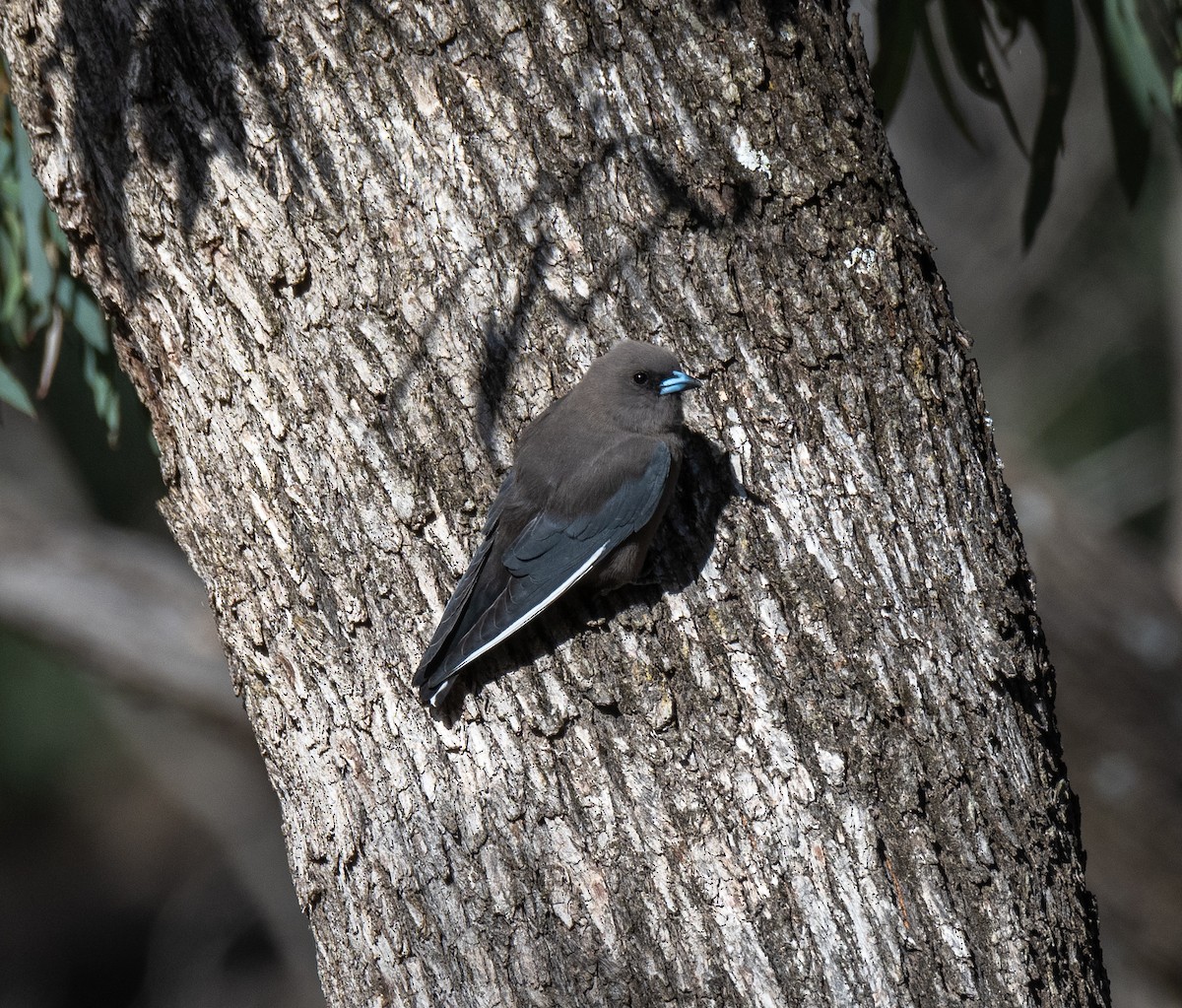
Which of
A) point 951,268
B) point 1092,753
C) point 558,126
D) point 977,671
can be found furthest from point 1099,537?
point 951,268

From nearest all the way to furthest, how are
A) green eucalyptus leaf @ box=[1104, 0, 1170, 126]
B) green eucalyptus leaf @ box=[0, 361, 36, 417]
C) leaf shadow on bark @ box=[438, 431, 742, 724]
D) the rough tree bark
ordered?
the rough tree bark < leaf shadow on bark @ box=[438, 431, 742, 724] < green eucalyptus leaf @ box=[0, 361, 36, 417] < green eucalyptus leaf @ box=[1104, 0, 1170, 126]

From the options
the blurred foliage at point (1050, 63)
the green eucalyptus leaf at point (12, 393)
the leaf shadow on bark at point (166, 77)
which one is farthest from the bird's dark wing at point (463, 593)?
the blurred foliage at point (1050, 63)

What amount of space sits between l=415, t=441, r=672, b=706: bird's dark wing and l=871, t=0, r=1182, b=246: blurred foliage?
5.98ft

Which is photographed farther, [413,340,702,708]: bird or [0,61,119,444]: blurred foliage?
[0,61,119,444]: blurred foliage

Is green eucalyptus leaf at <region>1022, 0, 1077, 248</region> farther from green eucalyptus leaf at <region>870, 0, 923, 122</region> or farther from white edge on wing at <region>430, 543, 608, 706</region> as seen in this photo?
white edge on wing at <region>430, 543, 608, 706</region>

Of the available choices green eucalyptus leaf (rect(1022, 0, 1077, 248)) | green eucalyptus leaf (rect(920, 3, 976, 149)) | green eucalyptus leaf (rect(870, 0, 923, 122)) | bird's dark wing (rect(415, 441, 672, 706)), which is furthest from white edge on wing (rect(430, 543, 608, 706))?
green eucalyptus leaf (rect(920, 3, 976, 149))

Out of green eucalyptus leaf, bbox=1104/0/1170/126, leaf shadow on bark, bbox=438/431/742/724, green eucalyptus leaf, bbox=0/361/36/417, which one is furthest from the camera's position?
green eucalyptus leaf, bbox=1104/0/1170/126

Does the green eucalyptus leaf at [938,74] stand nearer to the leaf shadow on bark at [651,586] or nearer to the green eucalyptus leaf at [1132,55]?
the green eucalyptus leaf at [1132,55]

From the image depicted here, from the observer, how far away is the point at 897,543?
7.18ft

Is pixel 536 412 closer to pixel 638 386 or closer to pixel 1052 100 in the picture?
pixel 638 386

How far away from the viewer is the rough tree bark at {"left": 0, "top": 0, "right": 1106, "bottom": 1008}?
214 centimetres

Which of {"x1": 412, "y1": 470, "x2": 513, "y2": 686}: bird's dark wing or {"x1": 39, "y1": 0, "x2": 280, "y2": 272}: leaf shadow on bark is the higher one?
{"x1": 39, "y1": 0, "x2": 280, "y2": 272}: leaf shadow on bark

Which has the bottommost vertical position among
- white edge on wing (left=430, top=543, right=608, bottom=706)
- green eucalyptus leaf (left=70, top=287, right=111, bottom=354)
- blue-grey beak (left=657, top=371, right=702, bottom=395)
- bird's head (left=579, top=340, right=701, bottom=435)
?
white edge on wing (left=430, top=543, right=608, bottom=706)

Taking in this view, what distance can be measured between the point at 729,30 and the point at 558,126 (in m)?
0.37
